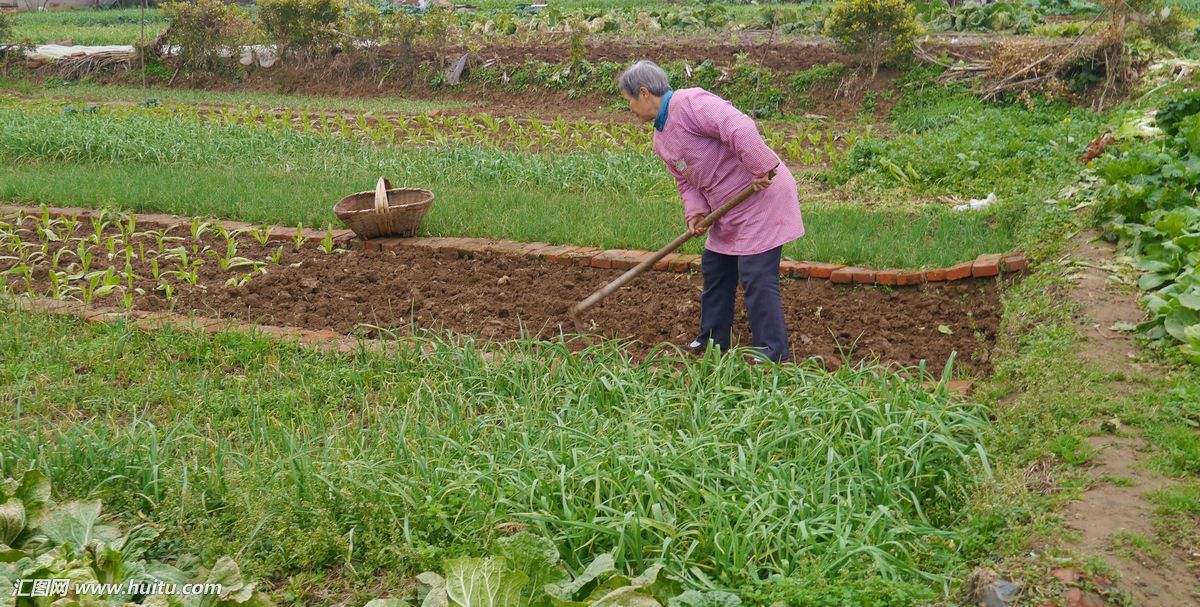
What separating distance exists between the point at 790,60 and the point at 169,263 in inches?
383

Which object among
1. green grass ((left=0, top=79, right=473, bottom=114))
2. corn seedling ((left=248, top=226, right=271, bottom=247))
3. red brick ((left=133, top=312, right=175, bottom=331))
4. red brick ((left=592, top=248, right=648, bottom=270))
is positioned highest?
red brick ((left=592, top=248, right=648, bottom=270))

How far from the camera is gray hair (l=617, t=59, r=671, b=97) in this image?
495 centimetres

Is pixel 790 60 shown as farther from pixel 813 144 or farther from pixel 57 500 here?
pixel 57 500

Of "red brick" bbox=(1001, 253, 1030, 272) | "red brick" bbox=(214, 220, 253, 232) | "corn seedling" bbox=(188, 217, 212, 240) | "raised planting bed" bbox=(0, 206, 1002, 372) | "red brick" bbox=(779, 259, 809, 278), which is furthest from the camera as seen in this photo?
"red brick" bbox=(214, 220, 253, 232)

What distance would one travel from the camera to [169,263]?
6.96m

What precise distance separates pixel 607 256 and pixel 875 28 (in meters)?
7.90

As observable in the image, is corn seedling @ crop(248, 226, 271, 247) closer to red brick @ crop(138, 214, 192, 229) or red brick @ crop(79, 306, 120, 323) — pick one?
red brick @ crop(138, 214, 192, 229)

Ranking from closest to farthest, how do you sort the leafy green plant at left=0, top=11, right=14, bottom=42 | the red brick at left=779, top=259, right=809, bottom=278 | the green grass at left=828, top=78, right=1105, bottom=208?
the red brick at left=779, top=259, right=809, bottom=278 < the green grass at left=828, top=78, right=1105, bottom=208 < the leafy green plant at left=0, top=11, right=14, bottom=42

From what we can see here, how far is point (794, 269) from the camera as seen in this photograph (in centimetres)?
628

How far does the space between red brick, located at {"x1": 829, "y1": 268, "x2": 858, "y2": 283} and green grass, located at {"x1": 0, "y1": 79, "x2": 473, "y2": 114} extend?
8.94 metres

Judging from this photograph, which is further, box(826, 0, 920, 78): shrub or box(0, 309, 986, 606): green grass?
box(826, 0, 920, 78): shrub

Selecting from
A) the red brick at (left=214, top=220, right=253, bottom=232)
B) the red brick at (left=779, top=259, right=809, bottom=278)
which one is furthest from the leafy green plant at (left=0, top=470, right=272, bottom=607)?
the red brick at (left=214, top=220, right=253, bottom=232)

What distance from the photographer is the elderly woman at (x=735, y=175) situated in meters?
4.88

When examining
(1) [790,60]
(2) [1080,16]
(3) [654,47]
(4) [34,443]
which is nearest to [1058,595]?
(4) [34,443]
